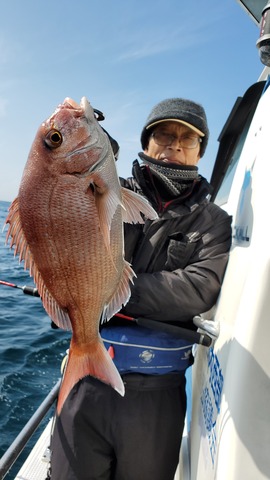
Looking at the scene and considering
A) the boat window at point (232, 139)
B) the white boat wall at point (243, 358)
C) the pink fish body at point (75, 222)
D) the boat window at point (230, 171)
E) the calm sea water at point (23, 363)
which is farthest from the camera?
the calm sea water at point (23, 363)

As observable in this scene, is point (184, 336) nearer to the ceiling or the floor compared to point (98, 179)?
nearer to the floor

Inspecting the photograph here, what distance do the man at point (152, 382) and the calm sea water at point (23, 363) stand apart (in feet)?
4.73

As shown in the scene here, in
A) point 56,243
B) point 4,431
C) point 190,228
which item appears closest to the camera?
point 56,243

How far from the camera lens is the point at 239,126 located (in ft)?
11.3

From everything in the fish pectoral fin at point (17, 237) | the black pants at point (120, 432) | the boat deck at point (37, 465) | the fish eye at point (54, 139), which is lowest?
the boat deck at point (37, 465)

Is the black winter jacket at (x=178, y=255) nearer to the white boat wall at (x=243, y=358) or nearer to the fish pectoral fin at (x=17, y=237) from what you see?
the white boat wall at (x=243, y=358)

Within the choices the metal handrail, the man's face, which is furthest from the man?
the metal handrail

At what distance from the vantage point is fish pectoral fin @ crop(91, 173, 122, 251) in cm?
145

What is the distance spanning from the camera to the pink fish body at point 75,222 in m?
1.43

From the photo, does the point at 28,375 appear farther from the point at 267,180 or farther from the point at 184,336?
the point at 267,180

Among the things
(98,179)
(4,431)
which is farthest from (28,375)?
(98,179)

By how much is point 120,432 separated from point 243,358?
1.01 metres

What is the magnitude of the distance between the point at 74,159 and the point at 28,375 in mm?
4936

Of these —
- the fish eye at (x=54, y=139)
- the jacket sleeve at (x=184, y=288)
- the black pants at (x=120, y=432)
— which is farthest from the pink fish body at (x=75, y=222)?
the black pants at (x=120, y=432)
